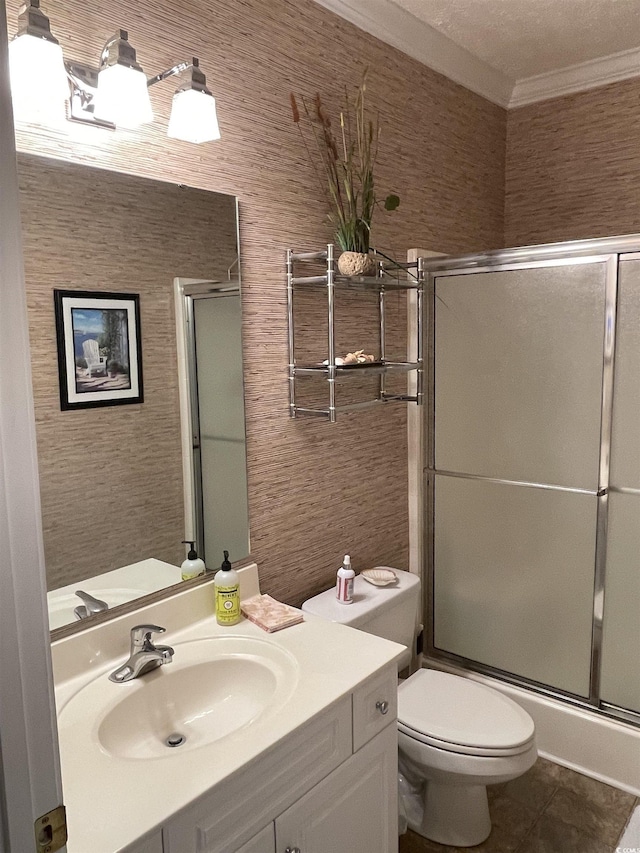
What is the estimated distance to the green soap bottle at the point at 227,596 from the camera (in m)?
1.69

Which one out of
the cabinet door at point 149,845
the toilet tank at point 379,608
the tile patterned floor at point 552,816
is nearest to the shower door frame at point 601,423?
the tile patterned floor at point 552,816

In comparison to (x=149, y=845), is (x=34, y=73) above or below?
above

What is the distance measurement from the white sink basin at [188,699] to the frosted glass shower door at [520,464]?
1162 millimetres

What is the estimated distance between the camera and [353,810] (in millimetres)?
1466

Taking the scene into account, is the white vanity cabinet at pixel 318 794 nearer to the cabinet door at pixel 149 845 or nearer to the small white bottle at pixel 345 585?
the cabinet door at pixel 149 845

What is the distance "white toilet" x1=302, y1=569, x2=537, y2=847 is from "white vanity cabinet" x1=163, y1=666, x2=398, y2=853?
0.76 feet

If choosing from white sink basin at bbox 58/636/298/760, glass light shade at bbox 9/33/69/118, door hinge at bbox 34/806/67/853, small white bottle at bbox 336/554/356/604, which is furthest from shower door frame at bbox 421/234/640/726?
door hinge at bbox 34/806/67/853

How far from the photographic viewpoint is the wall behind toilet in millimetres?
1530

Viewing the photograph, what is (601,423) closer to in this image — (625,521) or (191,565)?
(625,521)

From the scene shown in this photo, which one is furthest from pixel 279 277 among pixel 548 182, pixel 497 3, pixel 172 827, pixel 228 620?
pixel 548 182

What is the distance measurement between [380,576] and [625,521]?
0.82 meters

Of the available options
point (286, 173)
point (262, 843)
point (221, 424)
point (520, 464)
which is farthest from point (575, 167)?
point (262, 843)

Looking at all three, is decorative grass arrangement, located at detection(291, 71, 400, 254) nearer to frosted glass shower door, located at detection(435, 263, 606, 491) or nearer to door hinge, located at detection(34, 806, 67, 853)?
frosted glass shower door, located at detection(435, 263, 606, 491)

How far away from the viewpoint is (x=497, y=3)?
6.97 ft
